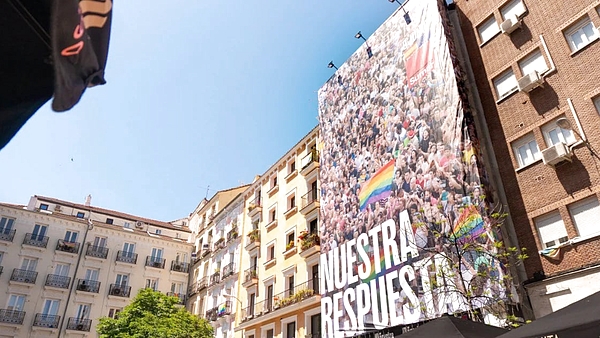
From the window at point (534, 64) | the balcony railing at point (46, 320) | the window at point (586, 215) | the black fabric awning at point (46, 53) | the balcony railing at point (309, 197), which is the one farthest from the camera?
the balcony railing at point (46, 320)

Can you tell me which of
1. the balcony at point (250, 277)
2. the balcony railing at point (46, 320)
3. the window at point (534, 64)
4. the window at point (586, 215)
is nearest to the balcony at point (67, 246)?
the balcony railing at point (46, 320)

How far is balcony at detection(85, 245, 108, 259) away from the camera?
3681cm

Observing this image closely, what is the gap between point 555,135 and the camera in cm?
1461

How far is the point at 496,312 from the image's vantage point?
40.5 ft

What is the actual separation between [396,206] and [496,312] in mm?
6379

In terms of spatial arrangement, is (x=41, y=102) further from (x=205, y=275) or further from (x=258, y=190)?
(x=205, y=275)

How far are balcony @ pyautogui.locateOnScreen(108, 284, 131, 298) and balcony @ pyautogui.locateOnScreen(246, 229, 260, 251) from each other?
555 inches

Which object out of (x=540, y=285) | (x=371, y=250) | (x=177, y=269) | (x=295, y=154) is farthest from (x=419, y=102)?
(x=177, y=269)

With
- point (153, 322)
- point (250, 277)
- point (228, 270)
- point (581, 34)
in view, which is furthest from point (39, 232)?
point (581, 34)

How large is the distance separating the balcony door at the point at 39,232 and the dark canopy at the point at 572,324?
3853 centimetres

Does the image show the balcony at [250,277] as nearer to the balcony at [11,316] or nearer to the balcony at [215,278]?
the balcony at [215,278]

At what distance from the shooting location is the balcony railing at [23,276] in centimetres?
3325

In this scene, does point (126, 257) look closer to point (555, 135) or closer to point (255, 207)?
point (255, 207)

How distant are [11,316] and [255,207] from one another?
67.6ft
